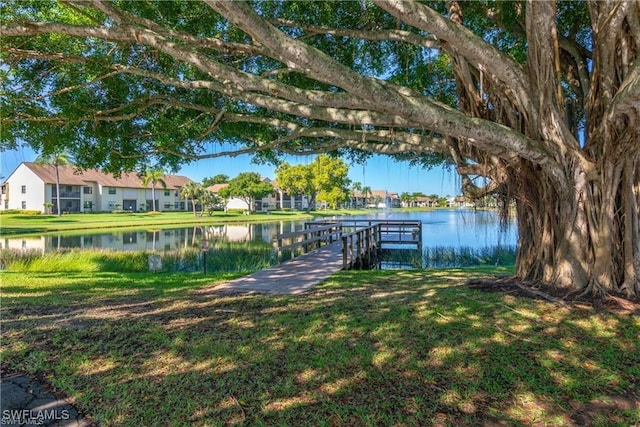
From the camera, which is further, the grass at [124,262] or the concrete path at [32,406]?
the grass at [124,262]

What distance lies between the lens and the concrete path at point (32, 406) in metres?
2.27

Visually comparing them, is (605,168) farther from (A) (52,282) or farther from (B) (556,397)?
(A) (52,282)

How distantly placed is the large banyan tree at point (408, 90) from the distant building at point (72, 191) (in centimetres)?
3784

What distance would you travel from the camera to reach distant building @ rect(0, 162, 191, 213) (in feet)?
140

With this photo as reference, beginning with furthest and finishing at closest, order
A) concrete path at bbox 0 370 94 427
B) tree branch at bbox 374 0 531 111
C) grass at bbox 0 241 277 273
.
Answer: grass at bbox 0 241 277 273 < tree branch at bbox 374 0 531 111 < concrete path at bbox 0 370 94 427

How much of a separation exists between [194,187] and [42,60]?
147 ft

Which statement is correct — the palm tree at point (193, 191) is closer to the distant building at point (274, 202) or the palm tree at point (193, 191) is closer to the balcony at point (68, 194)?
the balcony at point (68, 194)

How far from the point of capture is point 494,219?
6.37m

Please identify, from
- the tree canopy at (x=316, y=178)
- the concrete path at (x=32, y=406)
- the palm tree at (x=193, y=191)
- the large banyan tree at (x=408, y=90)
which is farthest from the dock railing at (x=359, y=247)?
the palm tree at (x=193, y=191)

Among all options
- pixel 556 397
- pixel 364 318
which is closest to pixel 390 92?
pixel 364 318

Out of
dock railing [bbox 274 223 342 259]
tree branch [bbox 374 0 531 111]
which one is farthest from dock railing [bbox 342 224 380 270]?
tree branch [bbox 374 0 531 111]

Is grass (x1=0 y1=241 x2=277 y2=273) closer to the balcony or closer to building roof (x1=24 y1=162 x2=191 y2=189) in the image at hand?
building roof (x1=24 y1=162 x2=191 y2=189)

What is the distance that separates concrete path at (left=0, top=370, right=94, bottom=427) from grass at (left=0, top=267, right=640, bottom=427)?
0.09 m
